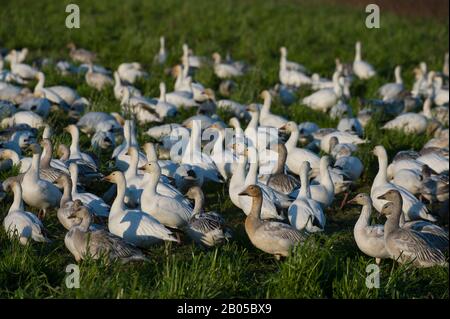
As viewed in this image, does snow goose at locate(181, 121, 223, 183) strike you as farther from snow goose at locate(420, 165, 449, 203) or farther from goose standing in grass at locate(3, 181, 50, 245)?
goose standing in grass at locate(3, 181, 50, 245)

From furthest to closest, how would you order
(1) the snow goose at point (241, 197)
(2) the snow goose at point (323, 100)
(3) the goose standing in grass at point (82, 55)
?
(3) the goose standing in grass at point (82, 55), (2) the snow goose at point (323, 100), (1) the snow goose at point (241, 197)

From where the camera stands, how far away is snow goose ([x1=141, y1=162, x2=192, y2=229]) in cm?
783

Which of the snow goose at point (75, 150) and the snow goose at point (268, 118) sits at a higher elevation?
the snow goose at point (75, 150)

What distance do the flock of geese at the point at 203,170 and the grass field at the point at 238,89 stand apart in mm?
207

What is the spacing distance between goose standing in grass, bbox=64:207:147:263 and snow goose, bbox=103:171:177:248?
42 centimetres

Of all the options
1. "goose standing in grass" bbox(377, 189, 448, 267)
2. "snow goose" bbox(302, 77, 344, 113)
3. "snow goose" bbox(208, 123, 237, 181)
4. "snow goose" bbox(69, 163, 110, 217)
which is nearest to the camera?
"goose standing in grass" bbox(377, 189, 448, 267)

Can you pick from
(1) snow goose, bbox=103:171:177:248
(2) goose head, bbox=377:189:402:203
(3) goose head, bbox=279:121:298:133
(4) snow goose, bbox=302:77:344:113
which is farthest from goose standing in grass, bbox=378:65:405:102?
(1) snow goose, bbox=103:171:177:248

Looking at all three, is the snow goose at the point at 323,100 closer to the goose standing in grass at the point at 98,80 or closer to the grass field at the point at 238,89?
the grass field at the point at 238,89

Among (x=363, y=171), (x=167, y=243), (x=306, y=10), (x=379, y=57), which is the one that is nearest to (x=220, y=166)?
(x=363, y=171)

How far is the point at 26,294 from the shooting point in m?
5.84

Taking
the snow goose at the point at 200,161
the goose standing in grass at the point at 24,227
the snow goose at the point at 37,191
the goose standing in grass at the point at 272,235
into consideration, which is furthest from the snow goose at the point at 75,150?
the goose standing in grass at the point at 272,235

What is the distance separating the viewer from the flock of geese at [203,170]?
724 centimetres

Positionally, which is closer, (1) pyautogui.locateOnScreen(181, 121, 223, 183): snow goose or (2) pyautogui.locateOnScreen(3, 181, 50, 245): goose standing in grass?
(2) pyautogui.locateOnScreen(3, 181, 50, 245): goose standing in grass
